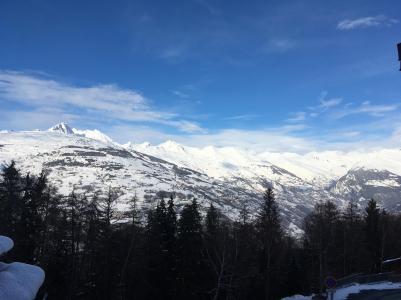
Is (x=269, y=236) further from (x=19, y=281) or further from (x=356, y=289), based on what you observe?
(x=19, y=281)

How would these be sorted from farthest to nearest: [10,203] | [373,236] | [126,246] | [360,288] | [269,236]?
[373,236] → [269,236] → [126,246] → [10,203] → [360,288]

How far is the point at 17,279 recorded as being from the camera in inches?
348

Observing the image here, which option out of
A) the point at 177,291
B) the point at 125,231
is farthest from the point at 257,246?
the point at 125,231

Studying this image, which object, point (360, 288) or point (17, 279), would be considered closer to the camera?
→ point (17, 279)

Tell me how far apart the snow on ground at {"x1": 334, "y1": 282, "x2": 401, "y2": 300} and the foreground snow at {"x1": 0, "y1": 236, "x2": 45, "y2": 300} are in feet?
101

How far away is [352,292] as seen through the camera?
126 feet

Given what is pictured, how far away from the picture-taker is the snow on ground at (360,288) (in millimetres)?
37000

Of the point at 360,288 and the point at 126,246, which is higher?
the point at 126,246

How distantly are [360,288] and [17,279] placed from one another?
126ft

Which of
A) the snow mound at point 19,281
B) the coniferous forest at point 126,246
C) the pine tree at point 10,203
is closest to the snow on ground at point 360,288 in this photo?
the coniferous forest at point 126,246

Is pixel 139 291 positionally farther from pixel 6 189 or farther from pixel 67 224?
pixel 6 189

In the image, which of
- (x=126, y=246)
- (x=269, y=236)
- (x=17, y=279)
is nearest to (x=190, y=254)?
(x=126, y=246)

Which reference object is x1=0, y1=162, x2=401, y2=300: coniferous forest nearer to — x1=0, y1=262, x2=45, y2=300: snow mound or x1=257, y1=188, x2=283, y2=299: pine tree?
x1=257, y1=188, x2=283, y2=299: pine tree

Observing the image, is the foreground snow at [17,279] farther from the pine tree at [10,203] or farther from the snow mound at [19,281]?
the pine tree at [10,203]
